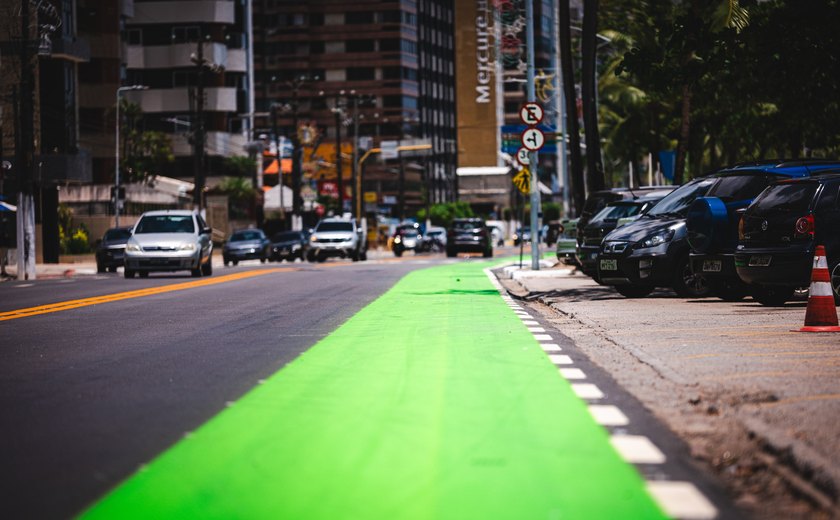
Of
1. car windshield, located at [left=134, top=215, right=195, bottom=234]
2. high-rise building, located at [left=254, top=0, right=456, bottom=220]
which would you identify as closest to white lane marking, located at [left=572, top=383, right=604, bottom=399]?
car windshield, located at [left=134, top=215, right=195, bottom=234]

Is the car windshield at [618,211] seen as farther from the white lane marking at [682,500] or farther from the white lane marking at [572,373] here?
the white lane marking at [682,500]

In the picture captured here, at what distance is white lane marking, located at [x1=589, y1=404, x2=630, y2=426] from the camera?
900 centimetres

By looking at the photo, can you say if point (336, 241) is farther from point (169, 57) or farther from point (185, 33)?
point (169, 57)

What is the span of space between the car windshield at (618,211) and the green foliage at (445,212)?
400ft

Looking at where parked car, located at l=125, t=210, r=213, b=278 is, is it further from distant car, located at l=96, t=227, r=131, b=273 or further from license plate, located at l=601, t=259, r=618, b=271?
license plate, located at l=601, t=259, r=618, b=271

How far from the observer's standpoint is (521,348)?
14.2m

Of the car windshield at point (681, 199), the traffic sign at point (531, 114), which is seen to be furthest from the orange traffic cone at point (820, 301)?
the traffic sign at point (531, 114)

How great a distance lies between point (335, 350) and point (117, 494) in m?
7.42

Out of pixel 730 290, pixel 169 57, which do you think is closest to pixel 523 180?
pixel 730 290

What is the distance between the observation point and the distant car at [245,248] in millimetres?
61562

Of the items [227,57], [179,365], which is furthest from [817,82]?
[227,57]

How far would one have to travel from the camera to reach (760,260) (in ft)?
59.8

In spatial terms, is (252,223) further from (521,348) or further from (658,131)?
(521,348)

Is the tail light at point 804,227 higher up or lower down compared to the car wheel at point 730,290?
higher up
